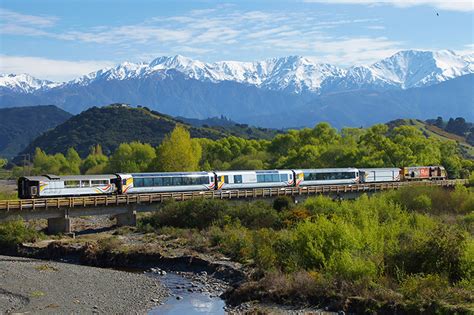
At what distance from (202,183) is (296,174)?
50.8ft

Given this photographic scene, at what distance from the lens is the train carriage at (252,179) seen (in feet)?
234

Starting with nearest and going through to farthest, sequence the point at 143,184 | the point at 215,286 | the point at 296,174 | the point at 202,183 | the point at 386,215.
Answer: the point at 215,286 → the point at 386,215 → the point at 143,184 → the point at 202,183 → the point at 296,174

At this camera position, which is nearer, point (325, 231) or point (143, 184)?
point (325, 231)

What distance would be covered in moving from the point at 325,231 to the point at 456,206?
36597mm

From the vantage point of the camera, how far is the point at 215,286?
36031mm

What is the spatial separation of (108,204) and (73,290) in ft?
78.2

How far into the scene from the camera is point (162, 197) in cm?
6194

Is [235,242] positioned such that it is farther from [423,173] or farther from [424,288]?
[423,173]

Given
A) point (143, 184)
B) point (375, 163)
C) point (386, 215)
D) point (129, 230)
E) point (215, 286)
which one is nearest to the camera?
point (215, 286)

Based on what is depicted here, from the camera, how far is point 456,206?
64188 millimetres

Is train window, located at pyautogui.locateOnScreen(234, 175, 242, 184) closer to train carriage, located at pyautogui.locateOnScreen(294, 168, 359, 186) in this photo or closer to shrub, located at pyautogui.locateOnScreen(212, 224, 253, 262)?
train carriage, located at pyautogui.locateOnScreen(294, 168, 359, 186)

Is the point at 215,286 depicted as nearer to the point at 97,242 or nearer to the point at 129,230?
the point at 97,242

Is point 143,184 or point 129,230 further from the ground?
point 143,184

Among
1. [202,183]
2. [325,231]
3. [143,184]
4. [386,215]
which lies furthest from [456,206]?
[325,231]
